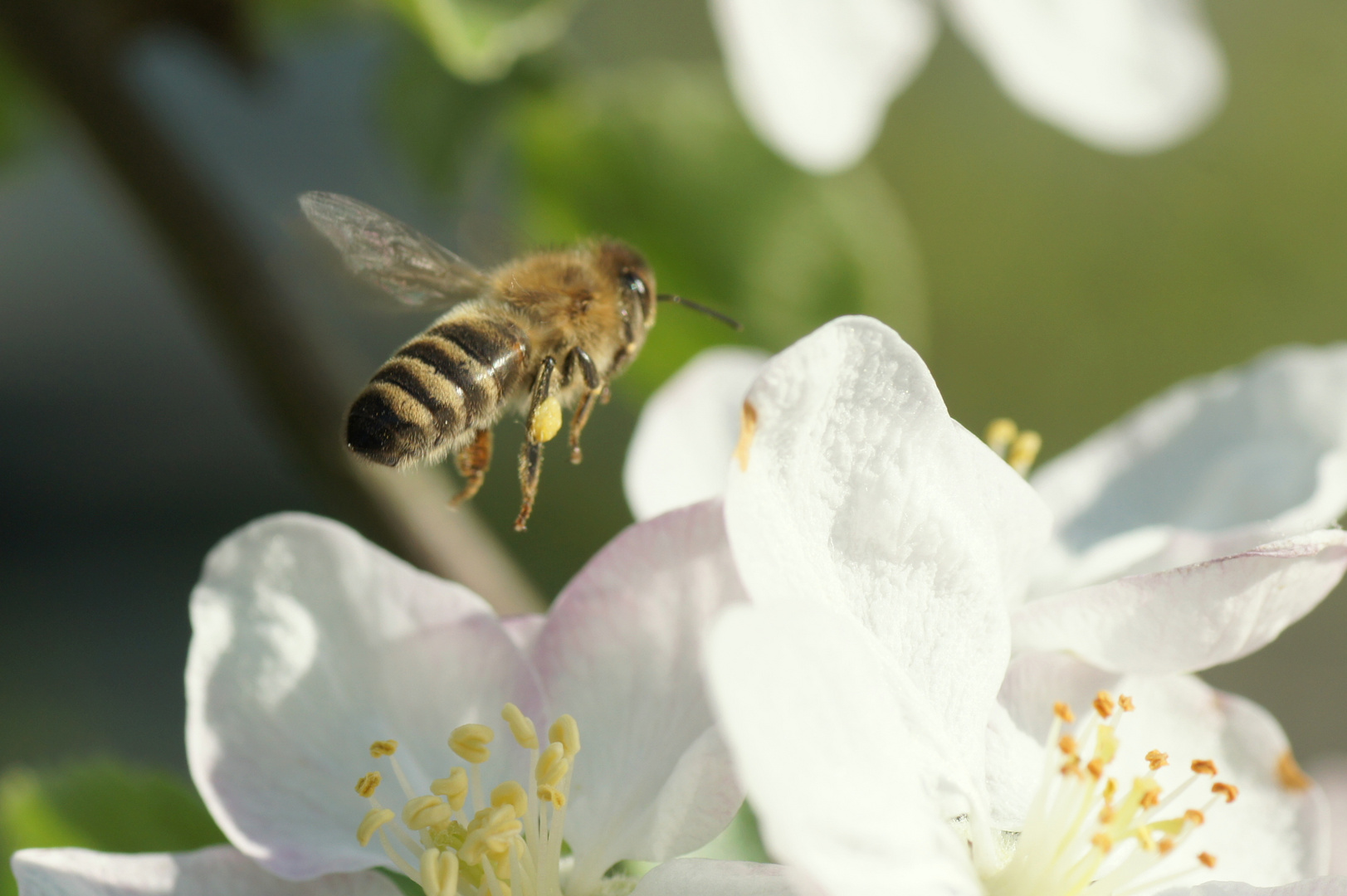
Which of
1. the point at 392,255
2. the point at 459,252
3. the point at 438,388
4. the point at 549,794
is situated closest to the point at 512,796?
the point at 549,794

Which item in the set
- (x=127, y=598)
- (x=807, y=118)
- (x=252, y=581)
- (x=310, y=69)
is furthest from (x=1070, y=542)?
(x=127, y=598)

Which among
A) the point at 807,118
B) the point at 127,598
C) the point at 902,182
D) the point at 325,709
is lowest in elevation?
the point at 127,598

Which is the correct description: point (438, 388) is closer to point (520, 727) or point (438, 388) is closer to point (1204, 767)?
point (520, 727)

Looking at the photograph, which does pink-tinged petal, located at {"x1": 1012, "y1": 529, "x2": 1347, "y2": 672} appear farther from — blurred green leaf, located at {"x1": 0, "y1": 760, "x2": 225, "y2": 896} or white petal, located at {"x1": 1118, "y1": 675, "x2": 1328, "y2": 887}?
blurred green leaf, located at {"x1": 0, "y1": 760, "x2": 225, "y2": 896}

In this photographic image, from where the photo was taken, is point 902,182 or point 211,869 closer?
point 211,869

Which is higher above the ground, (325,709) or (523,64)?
(523,64)

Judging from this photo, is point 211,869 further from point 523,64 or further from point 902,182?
point 902,182

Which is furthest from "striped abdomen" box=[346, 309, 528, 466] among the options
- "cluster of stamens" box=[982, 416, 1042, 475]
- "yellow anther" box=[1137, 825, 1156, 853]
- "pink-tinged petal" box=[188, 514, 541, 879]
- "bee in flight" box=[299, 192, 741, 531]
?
"yellow anther" box=[1137, 825, 1156, 853]

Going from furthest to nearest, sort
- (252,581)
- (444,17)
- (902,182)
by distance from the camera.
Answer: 1. (902,182)
2. (444,17)
3. (252,581)
